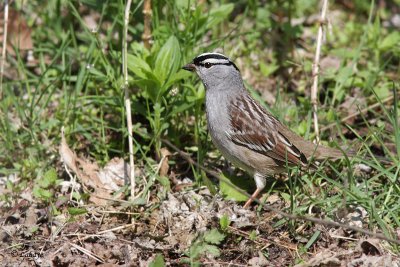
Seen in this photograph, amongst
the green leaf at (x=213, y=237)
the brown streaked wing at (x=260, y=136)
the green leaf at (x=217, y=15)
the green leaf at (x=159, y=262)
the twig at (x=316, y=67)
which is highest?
the green leaf at (x=217, y=15)

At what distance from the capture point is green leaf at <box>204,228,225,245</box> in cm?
432

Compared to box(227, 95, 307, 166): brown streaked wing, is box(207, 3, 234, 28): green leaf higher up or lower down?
Result: higher up

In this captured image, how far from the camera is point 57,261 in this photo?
174 inches

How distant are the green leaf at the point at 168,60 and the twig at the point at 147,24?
1.32 feet

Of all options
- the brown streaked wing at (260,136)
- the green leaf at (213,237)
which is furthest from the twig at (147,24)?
the green leaf at (213,237)

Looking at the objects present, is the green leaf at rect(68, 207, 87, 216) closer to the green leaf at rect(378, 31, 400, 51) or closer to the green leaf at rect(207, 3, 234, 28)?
the green leaf at rect(207, 3, 234, 28)

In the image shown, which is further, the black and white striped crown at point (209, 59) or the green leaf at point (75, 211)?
the black and white striped crown at point (209, 59)

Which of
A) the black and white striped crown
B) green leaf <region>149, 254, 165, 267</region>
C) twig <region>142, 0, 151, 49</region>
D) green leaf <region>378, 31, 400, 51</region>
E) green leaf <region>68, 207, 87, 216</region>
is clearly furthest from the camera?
green leaf <region>378, 31, 400, 51</region>

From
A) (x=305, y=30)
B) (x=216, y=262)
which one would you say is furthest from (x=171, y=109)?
(x=305, y=30)

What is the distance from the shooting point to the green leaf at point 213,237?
432 centimetres

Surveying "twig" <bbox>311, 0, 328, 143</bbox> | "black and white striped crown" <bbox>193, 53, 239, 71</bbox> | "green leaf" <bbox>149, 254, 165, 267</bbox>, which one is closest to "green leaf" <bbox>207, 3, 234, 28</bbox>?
"black and white striped crown" <bbox>193, 53, 239, 71</bbox>

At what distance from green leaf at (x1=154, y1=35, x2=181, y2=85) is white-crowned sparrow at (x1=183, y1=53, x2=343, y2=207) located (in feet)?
0.35

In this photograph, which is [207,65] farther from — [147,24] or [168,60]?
[147,24]

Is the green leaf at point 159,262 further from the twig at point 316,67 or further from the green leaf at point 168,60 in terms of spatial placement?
the twig at point 316,67
